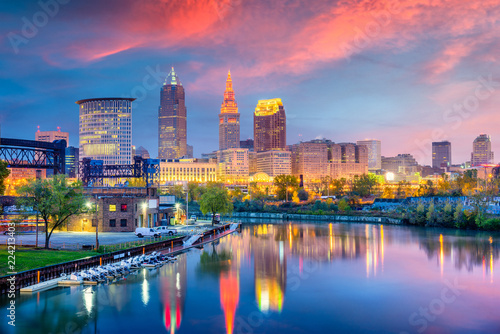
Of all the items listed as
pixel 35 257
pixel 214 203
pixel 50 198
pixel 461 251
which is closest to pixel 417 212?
pixel 461 251

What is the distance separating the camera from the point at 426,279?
47.4 m

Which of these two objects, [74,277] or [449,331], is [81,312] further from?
[449,331]

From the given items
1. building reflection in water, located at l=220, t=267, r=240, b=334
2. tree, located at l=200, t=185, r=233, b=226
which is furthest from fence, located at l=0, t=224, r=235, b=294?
tree, located at l=200, t=185, r=233, b=226

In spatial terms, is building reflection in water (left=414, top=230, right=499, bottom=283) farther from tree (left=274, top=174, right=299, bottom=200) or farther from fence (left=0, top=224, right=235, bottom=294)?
tree (left=274, top=174, right=299, bottom=200)

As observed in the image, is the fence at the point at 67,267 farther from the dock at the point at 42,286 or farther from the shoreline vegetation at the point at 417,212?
the shoreline vegetation at the point at 417,212

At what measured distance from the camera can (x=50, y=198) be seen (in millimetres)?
50000

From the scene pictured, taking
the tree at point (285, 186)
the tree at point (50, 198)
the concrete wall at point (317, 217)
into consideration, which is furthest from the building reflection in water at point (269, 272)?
the tree at point (285, 186)

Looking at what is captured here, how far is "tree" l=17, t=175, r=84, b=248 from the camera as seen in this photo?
1959 inches

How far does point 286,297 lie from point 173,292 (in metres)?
10.2

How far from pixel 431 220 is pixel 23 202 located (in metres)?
91.3

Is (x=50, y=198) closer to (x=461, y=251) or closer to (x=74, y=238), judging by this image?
(x=74, y=238)

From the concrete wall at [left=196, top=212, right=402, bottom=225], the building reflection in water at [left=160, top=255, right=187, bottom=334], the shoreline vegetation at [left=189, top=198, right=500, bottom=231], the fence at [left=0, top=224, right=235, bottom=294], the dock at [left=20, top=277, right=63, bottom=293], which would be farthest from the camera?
the concrete wall at [left=196, top=212, right=402, bottom=225]

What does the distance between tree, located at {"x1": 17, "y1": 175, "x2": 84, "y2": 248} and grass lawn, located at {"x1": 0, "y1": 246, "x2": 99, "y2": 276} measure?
278cm

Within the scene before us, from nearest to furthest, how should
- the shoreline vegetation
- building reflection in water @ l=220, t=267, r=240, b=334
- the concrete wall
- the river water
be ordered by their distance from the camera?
1. the river water
2. building reflection in water @ l=220, t=267, r=240, b=334
3. the shoreline vegetation
4. the concrete wall
